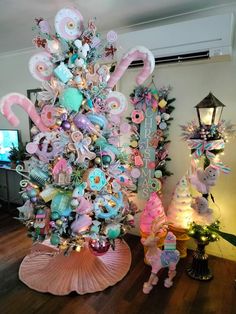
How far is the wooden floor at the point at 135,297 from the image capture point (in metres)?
1.64

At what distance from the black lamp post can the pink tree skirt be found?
1.47 meters

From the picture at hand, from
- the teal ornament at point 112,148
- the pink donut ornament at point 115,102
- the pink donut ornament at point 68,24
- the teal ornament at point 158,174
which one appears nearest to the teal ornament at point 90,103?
the pink donut ornament at point 115,102

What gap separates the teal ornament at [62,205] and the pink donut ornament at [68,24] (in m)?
1.16

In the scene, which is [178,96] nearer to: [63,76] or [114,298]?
[63,76]

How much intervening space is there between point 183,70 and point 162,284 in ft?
6.41

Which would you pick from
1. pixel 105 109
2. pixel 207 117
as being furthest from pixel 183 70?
pixel 105 109

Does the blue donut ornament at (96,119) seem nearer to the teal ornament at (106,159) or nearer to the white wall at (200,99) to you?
the teal ornament at (106,159)

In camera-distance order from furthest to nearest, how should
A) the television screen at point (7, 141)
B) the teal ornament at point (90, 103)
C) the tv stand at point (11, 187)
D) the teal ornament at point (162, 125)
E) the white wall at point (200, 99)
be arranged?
the tv stand at point (11, 187), the television screen at point (7, 141), the teal ornament at point (162, 125), the white wall at point (200, 99), the teal ornament at point (90, 103)

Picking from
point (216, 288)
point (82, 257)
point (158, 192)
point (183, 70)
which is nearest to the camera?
point (216, 288)

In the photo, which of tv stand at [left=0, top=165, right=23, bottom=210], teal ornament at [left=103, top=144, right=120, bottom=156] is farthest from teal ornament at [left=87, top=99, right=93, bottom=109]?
tv stand at [left=0, top=165, right=23, bottom=210]

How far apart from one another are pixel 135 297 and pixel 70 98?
1.57m

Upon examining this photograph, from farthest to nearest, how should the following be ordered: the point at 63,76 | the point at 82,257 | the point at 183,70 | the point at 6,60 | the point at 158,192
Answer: the point at 6,60
the point at 158,192
the point at 183,70
the point at 82,257
the point at 63,76

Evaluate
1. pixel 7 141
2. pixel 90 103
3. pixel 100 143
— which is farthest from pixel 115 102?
pixel 7 141

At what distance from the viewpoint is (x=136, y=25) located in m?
2.37
